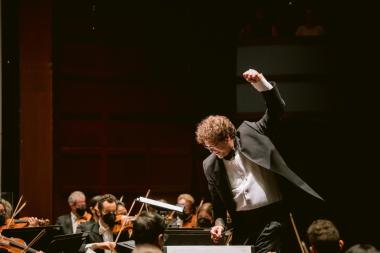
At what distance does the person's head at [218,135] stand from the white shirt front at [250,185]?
89mm

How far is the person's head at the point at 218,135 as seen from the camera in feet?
12.0

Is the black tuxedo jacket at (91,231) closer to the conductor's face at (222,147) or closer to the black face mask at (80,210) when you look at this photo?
the black face mask at (80,210)

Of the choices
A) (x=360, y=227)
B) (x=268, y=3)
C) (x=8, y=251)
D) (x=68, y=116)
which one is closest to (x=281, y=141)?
(x=360, y=227)

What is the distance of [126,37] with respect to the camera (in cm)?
859

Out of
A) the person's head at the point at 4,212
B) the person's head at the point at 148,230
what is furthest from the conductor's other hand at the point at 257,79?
the person's head at the point at 4,212

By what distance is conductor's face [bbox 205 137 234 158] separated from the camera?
369 centimetres

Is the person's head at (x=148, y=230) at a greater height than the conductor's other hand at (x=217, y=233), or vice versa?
the person's head at (x=148, y=230)

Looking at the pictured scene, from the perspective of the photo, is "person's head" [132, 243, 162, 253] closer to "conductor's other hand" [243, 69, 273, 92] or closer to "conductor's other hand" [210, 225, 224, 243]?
"conductor's other hand" [210, 225, 224, 243]

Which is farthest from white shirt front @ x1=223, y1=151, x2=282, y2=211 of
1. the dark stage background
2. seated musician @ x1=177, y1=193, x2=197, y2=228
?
the dark stage background

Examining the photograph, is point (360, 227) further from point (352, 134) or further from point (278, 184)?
point (278, 184)

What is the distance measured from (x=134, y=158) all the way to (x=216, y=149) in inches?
199

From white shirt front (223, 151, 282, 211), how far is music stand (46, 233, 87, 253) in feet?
4.77

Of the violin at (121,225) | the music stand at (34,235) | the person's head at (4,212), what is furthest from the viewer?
the violin at (121,225)

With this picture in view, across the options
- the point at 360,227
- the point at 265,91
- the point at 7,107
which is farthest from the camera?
the point at 7,107
